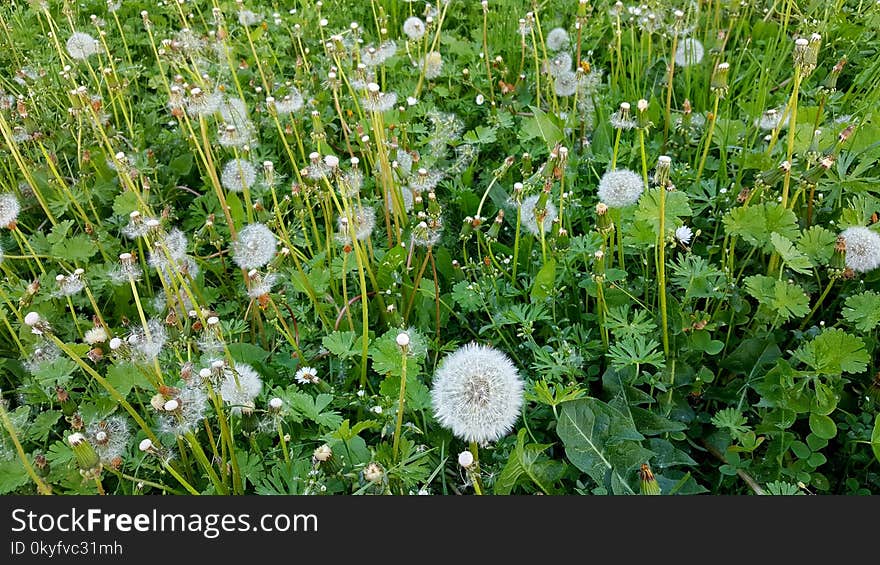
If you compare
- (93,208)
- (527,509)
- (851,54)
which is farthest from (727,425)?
(93,208)

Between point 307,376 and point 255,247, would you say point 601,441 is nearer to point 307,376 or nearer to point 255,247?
→ point 307,376

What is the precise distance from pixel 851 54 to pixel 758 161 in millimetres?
1008

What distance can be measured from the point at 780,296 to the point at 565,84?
138cm

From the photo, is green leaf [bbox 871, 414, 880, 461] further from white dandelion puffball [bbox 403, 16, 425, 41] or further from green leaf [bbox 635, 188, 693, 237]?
white dandelion puffball [bbox 403, 16, 425, 41]

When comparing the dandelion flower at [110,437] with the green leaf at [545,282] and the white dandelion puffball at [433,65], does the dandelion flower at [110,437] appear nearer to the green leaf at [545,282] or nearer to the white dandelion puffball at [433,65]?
the green leaf at [545,282]

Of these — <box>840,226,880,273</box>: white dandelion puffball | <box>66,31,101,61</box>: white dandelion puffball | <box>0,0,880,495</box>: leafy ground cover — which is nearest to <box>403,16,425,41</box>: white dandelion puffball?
<box>0,0,880,495</box>: leafy ground cover

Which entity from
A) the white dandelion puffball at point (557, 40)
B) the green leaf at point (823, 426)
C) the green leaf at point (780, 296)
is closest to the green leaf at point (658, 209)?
the green leaf at point (780, 296)

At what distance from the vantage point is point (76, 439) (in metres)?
1.56

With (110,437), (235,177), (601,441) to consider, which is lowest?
(601,441)

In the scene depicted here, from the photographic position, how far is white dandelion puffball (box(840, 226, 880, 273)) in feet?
6.27

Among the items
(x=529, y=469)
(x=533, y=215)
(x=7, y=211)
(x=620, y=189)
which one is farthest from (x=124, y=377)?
(x=620, y=189)

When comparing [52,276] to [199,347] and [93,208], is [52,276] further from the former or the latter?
[199,347]

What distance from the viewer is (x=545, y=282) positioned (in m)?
2.04

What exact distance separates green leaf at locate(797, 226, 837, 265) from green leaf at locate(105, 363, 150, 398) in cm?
177
